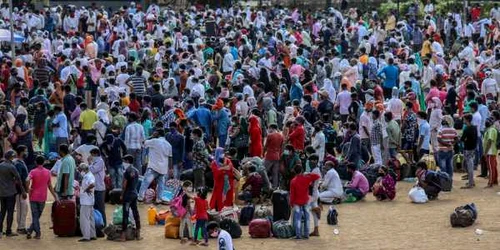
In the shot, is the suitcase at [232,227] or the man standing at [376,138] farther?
the man standing at [376,138]

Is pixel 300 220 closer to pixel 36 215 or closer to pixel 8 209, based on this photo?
pixel 36 215

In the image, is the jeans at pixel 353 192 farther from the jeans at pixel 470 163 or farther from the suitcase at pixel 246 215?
the suitcase at pixel 246 215

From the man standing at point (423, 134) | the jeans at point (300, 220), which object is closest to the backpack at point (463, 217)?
the jeans at point (300, 220)

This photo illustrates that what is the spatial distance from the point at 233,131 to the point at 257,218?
14.4 ft

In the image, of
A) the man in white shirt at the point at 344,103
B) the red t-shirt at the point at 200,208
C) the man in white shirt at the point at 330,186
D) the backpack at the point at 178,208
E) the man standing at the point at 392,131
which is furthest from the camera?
the man in white shirt at the point at 344,103

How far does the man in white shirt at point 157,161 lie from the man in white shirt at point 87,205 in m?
2.43

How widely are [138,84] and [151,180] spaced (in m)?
6.61

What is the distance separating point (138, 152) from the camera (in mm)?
26562

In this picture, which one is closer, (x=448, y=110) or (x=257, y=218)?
(x=257, y=218)

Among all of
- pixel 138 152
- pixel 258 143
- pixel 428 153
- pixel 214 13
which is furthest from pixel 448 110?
pixel 214 13

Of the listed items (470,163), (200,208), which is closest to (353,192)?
(470,163)

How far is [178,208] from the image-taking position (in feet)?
76.0

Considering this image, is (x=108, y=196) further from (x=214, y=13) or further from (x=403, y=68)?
(x=214, y=13)

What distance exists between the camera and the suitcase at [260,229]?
23344 millimetres
